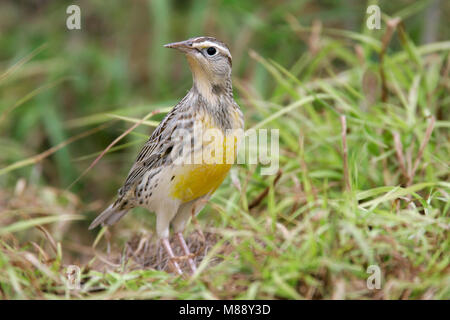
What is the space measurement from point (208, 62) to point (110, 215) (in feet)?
4.25

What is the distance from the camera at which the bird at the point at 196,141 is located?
124 inches

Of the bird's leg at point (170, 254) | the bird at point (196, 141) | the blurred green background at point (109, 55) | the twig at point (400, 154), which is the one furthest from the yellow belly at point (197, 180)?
the blurred green background at point (109, 55)

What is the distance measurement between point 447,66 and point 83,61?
12.4ft

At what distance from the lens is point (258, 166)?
4.34m

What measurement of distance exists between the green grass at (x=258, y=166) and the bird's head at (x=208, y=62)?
1.75ft

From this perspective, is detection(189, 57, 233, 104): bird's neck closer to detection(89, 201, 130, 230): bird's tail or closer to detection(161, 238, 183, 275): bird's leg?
detection(161, 238, 183, 275): bird's leg

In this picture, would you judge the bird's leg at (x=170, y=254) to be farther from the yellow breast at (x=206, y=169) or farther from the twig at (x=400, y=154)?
the twig at (x=400, y=154)

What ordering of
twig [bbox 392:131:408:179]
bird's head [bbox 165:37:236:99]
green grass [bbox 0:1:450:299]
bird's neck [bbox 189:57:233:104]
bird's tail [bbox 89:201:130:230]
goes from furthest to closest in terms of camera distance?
bird's tail [bbox 89:201:130:230]
twig [bbox 392:131:408:179]
bird's neck [bbox 189:57:233:104]
bird's head [bbox 165:37:236:99]
green grass [bbox 0:1:450:299]

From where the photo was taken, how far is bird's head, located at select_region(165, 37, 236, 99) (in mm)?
3123

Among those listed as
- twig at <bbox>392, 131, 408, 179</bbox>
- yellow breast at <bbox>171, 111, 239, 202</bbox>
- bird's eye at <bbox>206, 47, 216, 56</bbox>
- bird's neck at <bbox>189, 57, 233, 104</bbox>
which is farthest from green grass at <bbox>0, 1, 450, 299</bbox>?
bird's eye at <bbox>206, 47, 216, 56</bbox>

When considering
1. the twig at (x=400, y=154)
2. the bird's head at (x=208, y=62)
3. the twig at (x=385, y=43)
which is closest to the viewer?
the bird's head at (x=208, y=62)

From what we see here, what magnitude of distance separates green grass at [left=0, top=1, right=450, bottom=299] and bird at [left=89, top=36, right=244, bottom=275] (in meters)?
0.19

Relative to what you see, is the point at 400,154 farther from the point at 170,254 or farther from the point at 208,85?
the point at 170,254

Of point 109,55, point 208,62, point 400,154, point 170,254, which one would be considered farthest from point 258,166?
point 109,55
